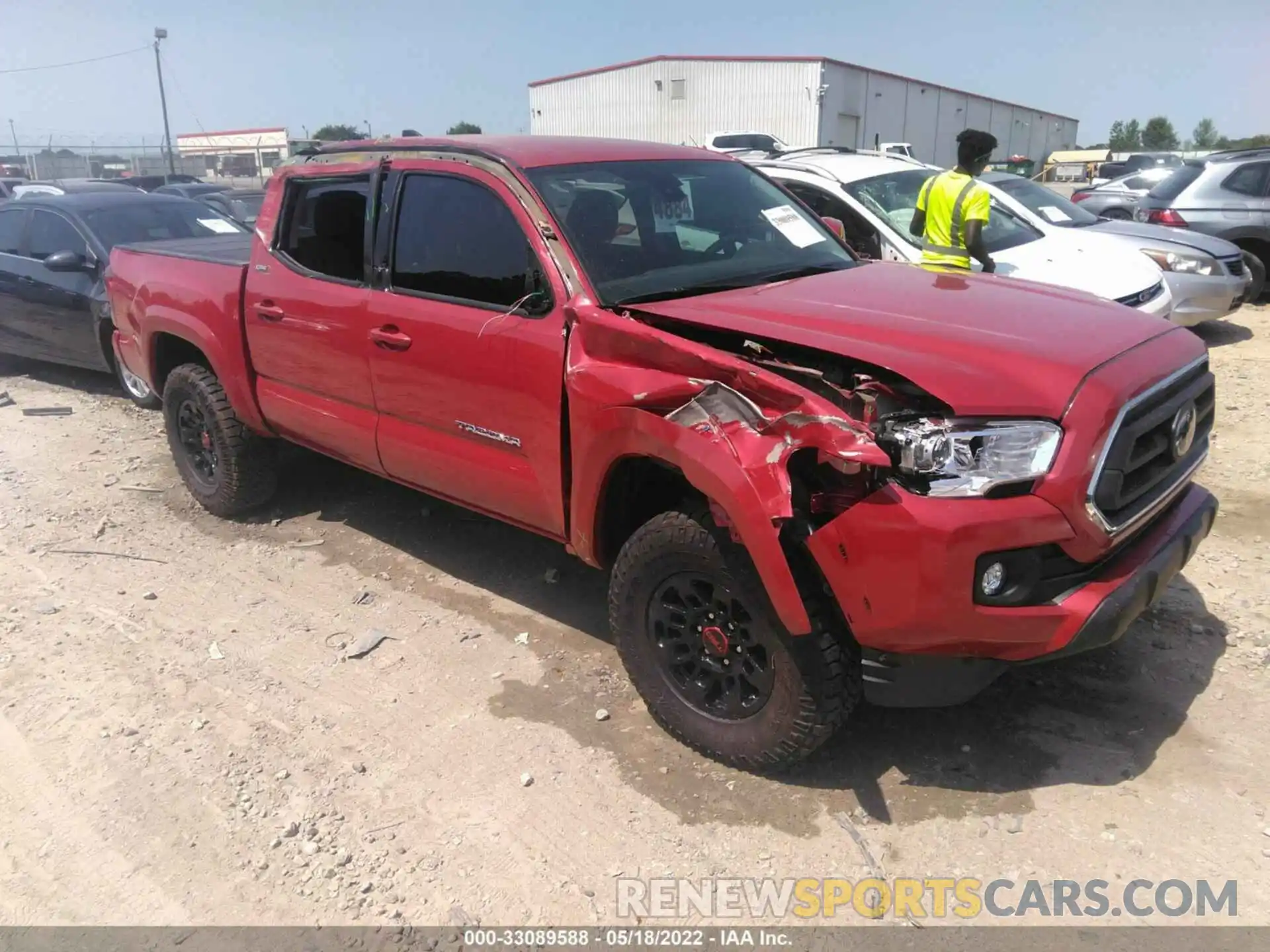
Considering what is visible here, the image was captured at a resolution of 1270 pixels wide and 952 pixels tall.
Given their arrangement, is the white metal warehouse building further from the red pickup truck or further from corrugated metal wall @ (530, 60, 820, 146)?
the red pickup truck

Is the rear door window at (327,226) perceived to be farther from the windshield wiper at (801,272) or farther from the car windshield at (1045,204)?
the car windshield at (1045,204)

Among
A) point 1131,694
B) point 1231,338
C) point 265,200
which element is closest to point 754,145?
point 1231,338

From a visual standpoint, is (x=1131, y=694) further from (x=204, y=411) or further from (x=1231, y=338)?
(x=1231, y=338)

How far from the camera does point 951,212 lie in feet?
18.7

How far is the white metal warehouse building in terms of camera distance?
38656 mm

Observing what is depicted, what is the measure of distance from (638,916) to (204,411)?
3.91 meters

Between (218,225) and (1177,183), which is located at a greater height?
(1177,183)

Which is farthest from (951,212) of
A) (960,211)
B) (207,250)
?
(207,250)

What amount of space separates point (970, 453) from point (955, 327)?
20.9 inches

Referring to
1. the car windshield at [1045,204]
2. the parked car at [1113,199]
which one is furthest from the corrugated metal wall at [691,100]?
the car windshield at [1045,204]

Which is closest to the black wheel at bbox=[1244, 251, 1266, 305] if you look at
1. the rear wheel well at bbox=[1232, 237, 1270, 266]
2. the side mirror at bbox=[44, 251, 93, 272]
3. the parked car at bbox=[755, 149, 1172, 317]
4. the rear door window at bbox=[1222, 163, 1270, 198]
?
the rear wheel well at bbox=[1232, 237, 1270, 266]

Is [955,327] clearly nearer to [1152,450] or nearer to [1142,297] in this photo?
[1152,450]

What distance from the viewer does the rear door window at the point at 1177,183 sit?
10.3 metres

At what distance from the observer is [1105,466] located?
8.61ft
